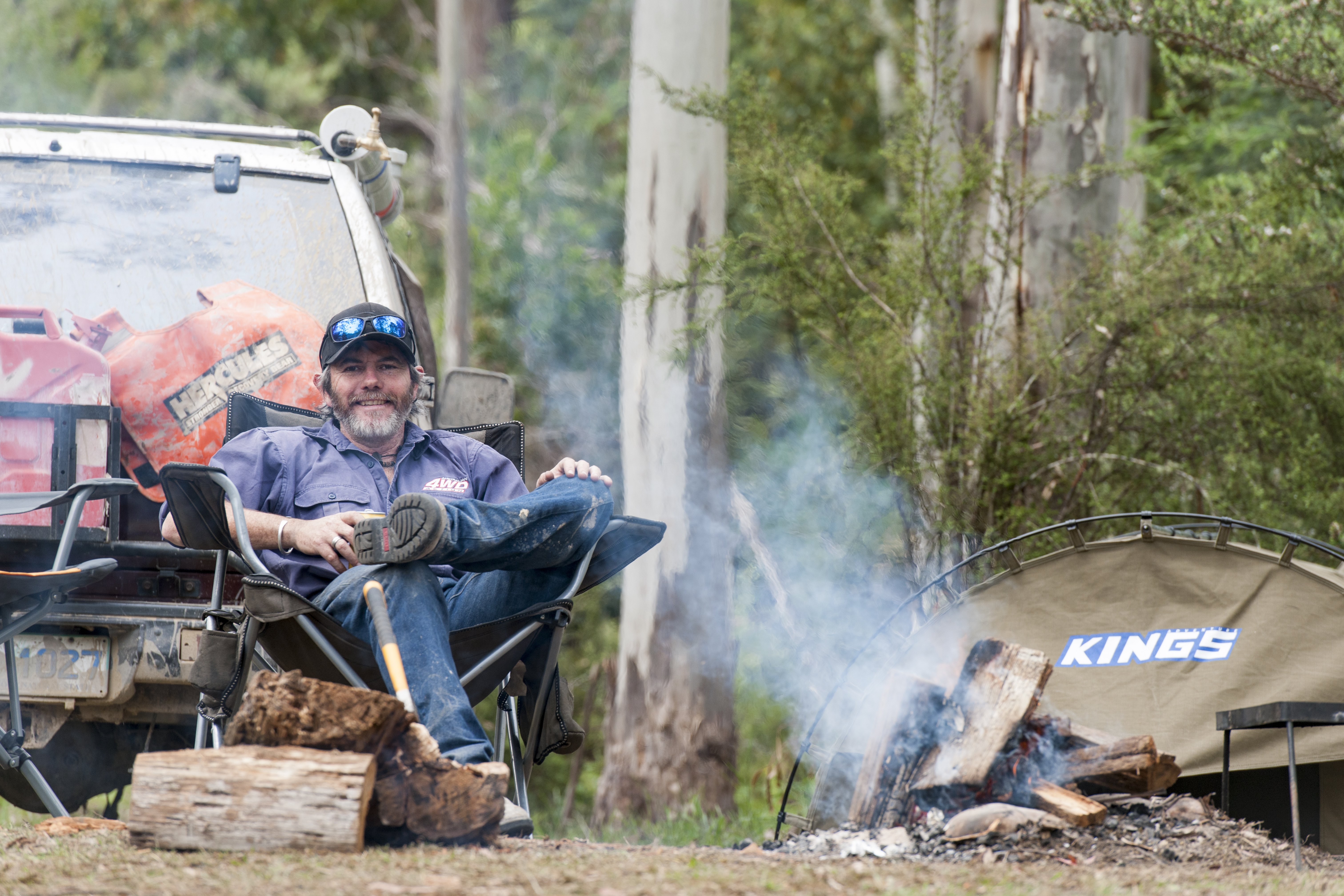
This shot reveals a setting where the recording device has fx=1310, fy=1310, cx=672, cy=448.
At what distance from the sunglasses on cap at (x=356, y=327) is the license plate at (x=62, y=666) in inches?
38.8

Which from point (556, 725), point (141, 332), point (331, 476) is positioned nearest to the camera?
point (556, 725)

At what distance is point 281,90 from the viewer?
1459 cm

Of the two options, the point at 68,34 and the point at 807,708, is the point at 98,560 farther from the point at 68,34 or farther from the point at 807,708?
the point at 68,34

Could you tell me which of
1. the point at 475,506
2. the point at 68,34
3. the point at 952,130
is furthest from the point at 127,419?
the point at 68,34

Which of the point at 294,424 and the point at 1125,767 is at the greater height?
the point at 294,424

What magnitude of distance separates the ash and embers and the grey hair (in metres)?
1.64

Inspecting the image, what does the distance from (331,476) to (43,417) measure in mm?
702

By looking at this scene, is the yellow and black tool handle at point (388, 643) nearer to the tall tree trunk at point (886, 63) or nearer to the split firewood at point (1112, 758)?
the split firewood at point (1112, 758)

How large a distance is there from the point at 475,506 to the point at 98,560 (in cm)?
99

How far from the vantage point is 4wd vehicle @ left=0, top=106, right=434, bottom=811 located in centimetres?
324

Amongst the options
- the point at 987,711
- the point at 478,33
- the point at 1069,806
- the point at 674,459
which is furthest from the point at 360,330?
the point at 478,33

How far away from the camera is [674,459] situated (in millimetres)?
6141

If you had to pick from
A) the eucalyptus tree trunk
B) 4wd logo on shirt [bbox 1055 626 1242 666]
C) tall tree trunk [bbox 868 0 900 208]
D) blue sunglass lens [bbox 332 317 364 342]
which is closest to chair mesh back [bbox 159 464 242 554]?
blue sunglass lens [bbox 332 317 364 342]

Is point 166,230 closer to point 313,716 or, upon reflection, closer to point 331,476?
point 331,476
